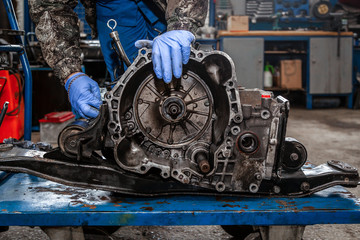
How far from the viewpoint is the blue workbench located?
1.19m

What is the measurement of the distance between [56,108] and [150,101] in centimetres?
322

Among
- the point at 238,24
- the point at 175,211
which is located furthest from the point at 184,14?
the point at 238,24

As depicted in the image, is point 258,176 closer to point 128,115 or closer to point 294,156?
point 294,156

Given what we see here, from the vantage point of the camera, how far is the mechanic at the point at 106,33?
4.17ft

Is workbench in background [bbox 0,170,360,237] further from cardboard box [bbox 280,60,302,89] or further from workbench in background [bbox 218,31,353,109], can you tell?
cardboard box [bbox 280,60,302,89]

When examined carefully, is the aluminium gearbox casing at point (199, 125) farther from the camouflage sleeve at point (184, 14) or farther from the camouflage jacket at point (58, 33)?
the camouflage jacket at point (58, 33)

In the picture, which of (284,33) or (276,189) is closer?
(276,189)

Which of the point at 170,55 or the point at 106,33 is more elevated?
the point at 106,33

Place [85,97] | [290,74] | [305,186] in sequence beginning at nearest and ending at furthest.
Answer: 1. [305,186]
2. [85,97]
3. [290,74]

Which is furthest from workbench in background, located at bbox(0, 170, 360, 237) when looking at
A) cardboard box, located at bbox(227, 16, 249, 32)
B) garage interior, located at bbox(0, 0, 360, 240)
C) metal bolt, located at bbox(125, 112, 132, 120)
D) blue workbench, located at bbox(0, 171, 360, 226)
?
cardboard box, located at bbox(227, 16, 249, 32)

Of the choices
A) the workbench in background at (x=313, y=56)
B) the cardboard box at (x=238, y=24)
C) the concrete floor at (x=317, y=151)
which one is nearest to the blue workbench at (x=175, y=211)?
the concrete floor at (x=317, y=151)

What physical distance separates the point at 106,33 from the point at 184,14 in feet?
2.29

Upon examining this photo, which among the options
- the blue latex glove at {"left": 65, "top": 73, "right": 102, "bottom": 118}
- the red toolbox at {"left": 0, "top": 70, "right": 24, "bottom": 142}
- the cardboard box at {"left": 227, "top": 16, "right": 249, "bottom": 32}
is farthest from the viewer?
the cardboard box at {"left": 227, "top": 16, "right": 249, "bottom": 32}

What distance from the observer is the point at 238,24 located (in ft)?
19.6
